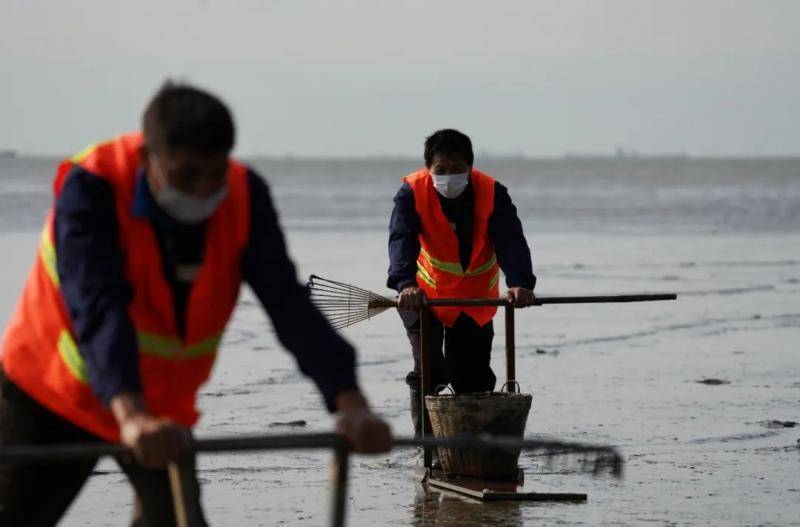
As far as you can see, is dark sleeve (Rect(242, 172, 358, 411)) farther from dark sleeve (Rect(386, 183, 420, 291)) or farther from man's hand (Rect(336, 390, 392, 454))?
dark sleeve (Rect(386, 183, 420, 291))

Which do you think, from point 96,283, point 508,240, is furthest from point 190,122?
point 508,240

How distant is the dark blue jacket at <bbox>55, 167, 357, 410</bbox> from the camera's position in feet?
10.8

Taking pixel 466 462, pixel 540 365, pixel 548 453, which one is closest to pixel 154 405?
pixel 466 462

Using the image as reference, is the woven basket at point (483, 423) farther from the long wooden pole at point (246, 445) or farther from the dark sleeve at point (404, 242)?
the long wooden pole at point (246, 445)

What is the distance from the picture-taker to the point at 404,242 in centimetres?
793

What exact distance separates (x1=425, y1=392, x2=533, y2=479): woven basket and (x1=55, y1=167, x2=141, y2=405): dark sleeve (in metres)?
4.35

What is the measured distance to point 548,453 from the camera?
325 inches

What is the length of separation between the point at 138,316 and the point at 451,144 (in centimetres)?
450

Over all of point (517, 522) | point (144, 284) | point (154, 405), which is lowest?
point (517, 522)

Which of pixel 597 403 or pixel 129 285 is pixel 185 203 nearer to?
pixel 129 285

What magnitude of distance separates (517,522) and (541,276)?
1254 centimetres

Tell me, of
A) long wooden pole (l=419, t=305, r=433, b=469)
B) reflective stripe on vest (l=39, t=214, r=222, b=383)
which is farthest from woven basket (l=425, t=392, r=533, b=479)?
reflective stripe on vest (l=39, t=214, r=222, b=383)

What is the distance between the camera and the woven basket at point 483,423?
7.64 meters

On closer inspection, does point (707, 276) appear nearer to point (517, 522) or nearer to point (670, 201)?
point (517, 522)
